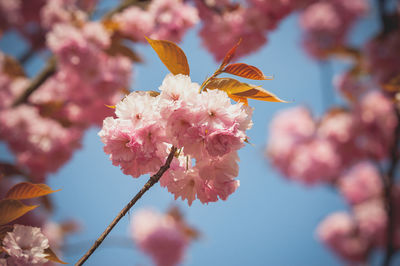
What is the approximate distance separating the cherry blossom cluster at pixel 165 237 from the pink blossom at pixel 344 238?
1.70 metres

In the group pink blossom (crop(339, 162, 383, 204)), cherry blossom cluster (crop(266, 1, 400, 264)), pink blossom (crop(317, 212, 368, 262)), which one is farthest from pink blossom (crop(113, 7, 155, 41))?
pink blossom (crop(317, 212, 368, 262))

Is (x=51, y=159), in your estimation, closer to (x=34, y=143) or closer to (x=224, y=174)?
(x=34, y=143)

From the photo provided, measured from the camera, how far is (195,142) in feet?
1.47

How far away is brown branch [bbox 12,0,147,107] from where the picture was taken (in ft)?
5.20

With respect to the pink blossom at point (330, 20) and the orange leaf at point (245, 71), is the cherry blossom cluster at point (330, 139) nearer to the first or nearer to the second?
the pink blossom at point (330, 20)

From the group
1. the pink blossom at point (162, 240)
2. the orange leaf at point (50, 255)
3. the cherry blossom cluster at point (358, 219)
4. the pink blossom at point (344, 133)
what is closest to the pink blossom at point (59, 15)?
the orange leaf at point (50, 255)

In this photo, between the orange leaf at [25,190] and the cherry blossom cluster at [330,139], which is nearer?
the orange leaf at [25,190]

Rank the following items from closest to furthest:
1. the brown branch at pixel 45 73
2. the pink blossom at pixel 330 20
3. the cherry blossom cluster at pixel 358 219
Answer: the brown branch at pixel 45 73
the cherry blossom cluster at pixel 358 219
the pink blossom at pixel 330 20

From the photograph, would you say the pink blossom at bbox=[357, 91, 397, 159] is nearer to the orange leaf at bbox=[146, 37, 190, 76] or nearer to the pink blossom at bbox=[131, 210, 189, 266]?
the pink blossom at bbox=[131, 210, 189, 266]

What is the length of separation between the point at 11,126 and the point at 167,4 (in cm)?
119

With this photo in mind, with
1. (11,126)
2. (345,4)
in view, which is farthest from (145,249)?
(345,4)

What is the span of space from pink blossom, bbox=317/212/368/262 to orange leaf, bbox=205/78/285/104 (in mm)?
3019

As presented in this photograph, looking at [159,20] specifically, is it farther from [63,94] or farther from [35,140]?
[35,140]

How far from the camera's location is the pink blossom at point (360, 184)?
118 inches
